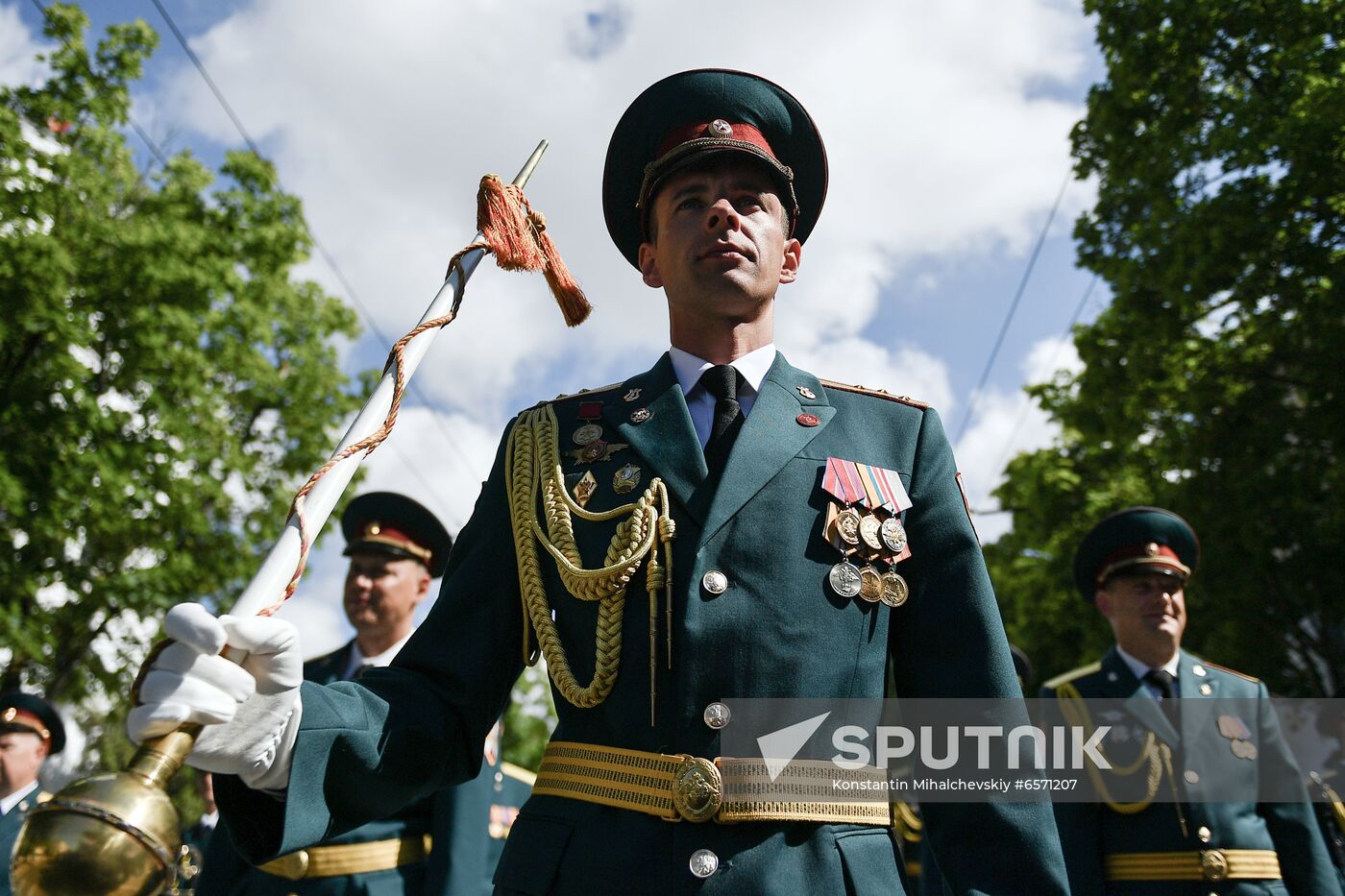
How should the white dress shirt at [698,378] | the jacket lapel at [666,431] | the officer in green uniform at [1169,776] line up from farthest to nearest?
the officer in green uniform at [1169,776] → the white dress shirt at [698,378] → the jacket lapel at [666,431]

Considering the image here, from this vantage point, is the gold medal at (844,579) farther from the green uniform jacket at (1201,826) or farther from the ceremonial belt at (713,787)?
the green uniform jacket at (1201,826)

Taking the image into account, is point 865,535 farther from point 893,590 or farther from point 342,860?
point 342,860

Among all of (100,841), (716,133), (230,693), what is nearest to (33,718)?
(716,133)

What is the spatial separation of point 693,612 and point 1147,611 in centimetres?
455

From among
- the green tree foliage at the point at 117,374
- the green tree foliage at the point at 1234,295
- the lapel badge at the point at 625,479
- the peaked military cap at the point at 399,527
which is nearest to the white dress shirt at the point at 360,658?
the peaked military cap at the point at 399,527

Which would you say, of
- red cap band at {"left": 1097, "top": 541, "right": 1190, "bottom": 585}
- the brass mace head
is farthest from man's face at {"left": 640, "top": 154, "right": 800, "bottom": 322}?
red cap band at {"left": 1097, "top": 541, "right": 1190, "bottom": 585}

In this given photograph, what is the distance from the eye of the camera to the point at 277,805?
1.84m

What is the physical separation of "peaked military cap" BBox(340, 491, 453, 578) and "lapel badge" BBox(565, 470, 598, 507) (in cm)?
360

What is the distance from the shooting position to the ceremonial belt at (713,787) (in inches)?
79.3

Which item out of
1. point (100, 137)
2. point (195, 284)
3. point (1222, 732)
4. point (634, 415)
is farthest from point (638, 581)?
point (100, 137)

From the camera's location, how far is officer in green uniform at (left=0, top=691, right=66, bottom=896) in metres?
6.89

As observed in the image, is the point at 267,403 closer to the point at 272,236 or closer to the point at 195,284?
the point at 272,236

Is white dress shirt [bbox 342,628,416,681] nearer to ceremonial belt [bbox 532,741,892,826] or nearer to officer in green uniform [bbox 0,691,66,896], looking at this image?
officer in green uniform [bbox 0,691,66,896]

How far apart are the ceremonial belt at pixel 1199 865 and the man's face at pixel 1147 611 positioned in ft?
3.58
